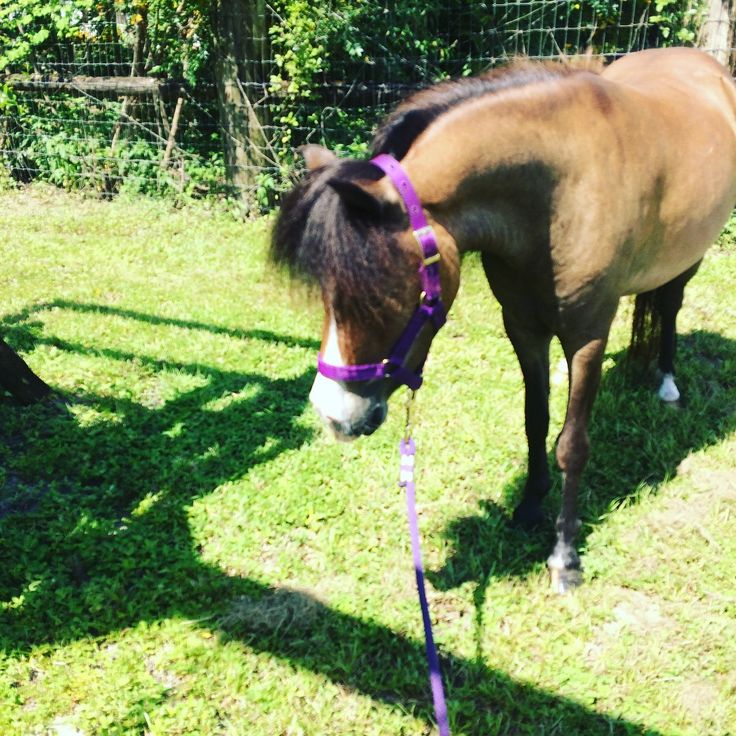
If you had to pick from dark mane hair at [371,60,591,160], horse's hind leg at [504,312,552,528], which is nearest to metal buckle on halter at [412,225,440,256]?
dark mane hair at [371,60,591,160]

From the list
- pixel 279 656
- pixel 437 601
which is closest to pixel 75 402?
pixel 279 656

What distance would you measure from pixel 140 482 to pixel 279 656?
50.9 inches

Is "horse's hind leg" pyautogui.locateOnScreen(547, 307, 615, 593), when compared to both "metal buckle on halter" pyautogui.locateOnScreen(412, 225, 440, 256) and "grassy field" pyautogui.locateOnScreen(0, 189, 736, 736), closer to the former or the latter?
"grassy field" pyautogui.locateOnScreen(0, 189, 736, 736)

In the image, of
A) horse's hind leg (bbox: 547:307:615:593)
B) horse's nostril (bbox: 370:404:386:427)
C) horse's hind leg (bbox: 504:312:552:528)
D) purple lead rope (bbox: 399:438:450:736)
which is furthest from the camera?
horse's hind leg (bbox: 504:312:552:528)

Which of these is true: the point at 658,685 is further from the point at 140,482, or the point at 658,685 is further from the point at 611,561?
the point at 140,482

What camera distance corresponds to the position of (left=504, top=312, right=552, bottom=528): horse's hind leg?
2819 mm

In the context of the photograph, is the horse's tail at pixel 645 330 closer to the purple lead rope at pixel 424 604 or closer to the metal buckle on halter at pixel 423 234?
the purple lead rope at pixel 424 604

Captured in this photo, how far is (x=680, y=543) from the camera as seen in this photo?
9.56 feet

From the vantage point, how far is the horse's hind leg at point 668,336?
3.78 m

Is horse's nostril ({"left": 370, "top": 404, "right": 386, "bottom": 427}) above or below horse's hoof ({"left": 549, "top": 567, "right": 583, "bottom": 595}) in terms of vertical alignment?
above

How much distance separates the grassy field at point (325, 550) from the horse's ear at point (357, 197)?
32 centimetres

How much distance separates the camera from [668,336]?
12.7 ft

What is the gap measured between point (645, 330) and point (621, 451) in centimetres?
78

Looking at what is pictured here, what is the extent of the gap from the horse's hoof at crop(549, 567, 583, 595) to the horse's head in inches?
48.9
